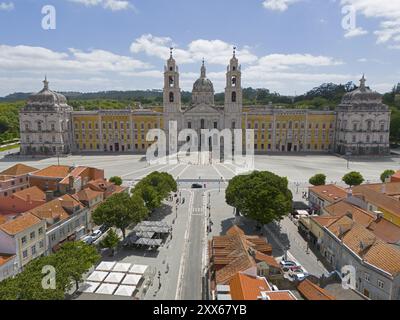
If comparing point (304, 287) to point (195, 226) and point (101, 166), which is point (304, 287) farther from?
point (101, 166)

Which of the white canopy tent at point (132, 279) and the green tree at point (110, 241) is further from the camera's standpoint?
the green tree at point (110, 241)

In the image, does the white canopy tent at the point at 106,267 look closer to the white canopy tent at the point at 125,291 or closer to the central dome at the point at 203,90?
the white canopy tent at the point at 125,291

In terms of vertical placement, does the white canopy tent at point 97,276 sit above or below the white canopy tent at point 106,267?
below

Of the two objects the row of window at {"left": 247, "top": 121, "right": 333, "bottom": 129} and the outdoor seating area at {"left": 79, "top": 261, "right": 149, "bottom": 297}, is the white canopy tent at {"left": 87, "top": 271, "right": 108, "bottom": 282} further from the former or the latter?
the row of window at {"left": 247, "top": 121, "right": 333, "bottom": 129}

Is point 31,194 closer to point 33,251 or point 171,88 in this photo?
point 33,251

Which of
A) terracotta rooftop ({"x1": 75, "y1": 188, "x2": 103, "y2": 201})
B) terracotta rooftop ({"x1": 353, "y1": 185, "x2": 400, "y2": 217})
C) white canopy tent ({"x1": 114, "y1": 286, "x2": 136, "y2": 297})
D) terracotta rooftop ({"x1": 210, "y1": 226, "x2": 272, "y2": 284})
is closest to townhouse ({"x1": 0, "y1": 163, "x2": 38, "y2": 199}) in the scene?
terracotta rooftop ({"x1": 75, "y1": 188, "x2": 103, "y2": 201})

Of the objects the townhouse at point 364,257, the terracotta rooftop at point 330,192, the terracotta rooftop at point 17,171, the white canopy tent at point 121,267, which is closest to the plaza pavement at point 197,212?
the white canopy tent at point 121,267

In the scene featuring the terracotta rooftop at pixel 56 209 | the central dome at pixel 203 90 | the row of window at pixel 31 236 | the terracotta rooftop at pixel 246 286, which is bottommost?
the terracotta rooftop at pixel 246 286
